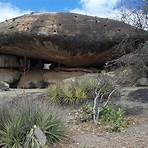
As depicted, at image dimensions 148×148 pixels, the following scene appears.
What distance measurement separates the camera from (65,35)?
18.0 metres

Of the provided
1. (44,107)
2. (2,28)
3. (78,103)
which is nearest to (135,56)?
(78,103)

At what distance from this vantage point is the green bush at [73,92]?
13.4 meters

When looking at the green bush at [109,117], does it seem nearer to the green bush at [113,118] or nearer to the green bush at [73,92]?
the green bush at [113,118]

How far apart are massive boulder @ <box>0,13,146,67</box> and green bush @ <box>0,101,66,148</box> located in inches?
342

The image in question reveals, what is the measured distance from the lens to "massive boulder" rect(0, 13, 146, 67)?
17.9m

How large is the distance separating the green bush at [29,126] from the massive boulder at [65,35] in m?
8.69

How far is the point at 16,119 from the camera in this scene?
8703 millimetres

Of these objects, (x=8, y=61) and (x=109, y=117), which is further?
(x=8, y=61)

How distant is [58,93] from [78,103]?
2.50 ft

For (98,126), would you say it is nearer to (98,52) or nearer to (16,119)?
(16,119)

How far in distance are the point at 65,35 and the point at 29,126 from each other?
9.72 meters

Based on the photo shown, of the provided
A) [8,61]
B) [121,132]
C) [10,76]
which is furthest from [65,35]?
[121,132]

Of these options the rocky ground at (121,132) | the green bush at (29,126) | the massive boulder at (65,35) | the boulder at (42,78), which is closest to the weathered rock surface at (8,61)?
the boulder at (42,78)

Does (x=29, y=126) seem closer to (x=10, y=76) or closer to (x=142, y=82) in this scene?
(x=142, y=82)
